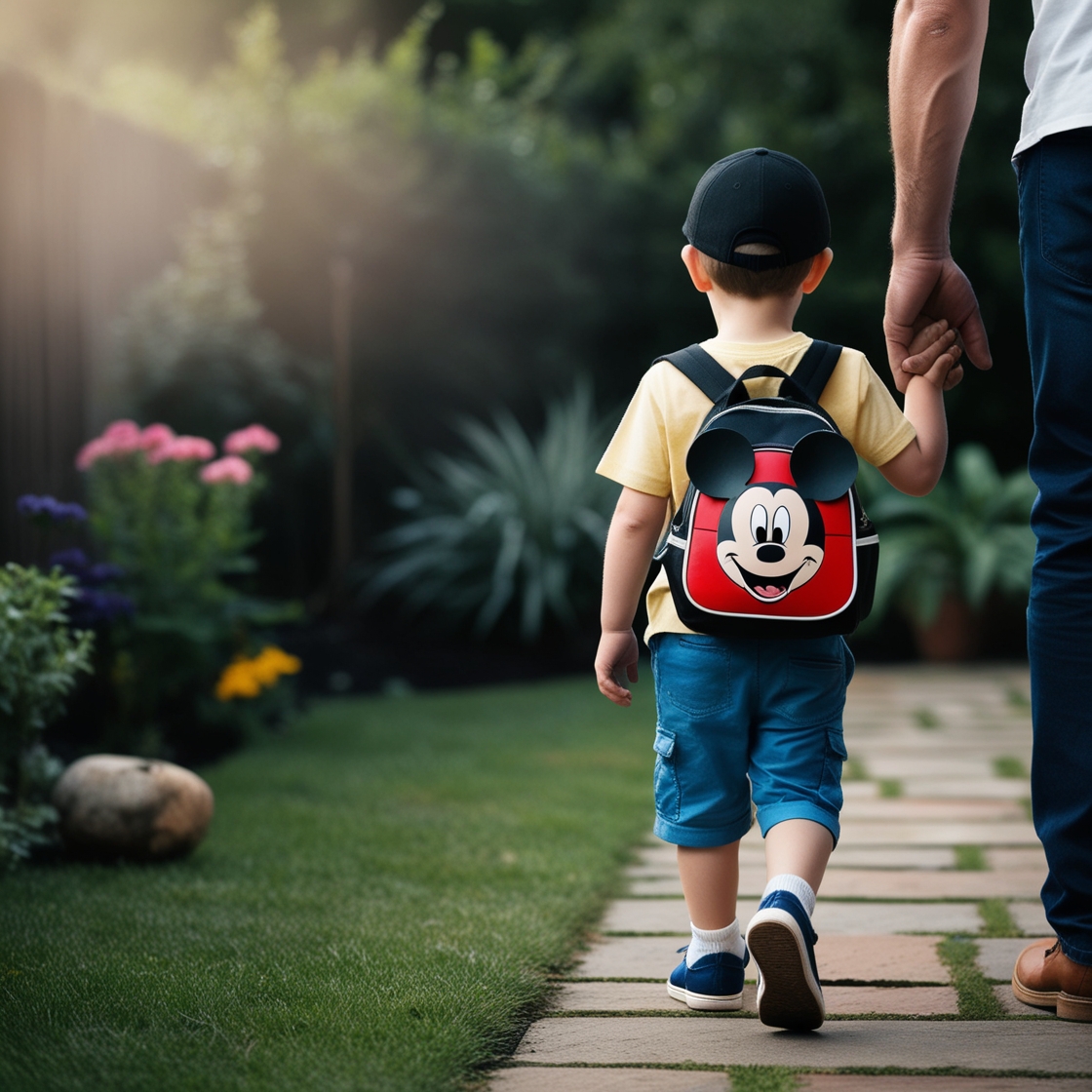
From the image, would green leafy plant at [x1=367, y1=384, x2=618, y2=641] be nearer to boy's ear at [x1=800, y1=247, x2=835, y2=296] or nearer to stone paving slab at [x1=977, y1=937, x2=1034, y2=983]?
stone paving slab at [x1=977, y1=937, x2=1034, y2=983]

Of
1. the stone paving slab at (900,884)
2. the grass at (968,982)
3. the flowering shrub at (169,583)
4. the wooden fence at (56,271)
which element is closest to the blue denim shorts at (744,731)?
the grass at (968,982)

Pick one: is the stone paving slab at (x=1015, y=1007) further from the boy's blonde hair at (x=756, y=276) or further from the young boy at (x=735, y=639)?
the boy's blonde hair at (x=756, y=276)

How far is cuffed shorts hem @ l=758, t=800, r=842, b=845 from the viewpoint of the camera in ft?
5.83

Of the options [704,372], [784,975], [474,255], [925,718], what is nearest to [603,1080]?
[784,975]

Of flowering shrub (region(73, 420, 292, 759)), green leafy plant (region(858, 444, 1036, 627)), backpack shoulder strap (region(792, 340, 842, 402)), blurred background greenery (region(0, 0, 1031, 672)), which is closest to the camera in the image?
backpack shoulder strap (region(792, 340, 842, 402))

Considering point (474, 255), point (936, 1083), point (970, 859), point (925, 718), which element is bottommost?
point (925, 718)

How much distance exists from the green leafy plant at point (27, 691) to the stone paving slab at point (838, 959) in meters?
1.24

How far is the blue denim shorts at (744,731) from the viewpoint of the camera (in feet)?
5.98

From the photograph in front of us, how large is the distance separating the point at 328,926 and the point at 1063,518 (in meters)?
1.37

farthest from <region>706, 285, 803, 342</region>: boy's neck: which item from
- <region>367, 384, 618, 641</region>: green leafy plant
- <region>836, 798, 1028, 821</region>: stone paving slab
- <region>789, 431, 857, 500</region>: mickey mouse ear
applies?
<region>367, 384, 618, 641</region>: green leafy plant

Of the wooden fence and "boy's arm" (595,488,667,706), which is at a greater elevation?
the wooden fence

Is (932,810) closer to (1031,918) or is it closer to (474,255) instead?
(1031,918)

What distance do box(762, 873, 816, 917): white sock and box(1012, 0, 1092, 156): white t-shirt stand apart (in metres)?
1.05

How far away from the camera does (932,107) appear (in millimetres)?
1878
